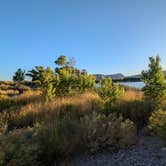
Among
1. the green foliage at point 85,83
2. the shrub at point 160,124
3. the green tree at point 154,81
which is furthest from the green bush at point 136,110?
the green foliage at point 85,83

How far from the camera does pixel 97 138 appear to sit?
4.28 metres

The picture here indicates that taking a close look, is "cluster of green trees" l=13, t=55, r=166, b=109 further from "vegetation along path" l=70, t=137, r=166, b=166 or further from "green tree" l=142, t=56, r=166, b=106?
"vegetation along path" l=70, t=137, r=166, b=166

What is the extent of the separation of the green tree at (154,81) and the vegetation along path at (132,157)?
458 centimetres

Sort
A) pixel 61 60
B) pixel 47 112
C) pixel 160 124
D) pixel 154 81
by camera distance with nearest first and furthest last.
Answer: pixel 160 124 → pixel 47 112 → pixel 154 81 → pixel 61 60

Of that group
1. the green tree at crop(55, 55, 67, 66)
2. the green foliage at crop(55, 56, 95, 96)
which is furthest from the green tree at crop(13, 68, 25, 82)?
the green foliage at crop(55, 56, 95, 96)

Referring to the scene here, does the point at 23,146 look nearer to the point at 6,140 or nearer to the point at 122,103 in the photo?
the point at 6,140

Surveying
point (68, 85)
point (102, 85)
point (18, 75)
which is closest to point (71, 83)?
point (68, 85)

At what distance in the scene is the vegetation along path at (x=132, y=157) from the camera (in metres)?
3.55

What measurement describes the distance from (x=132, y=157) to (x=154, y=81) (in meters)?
5.61

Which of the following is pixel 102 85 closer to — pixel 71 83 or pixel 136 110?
pixel 136 110

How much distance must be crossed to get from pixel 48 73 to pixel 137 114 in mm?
5883

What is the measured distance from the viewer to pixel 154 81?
8.68m

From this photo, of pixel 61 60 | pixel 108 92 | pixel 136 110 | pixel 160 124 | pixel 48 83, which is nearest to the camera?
pixel 160 124

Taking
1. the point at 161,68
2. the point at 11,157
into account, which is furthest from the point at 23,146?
the point at 161,68
